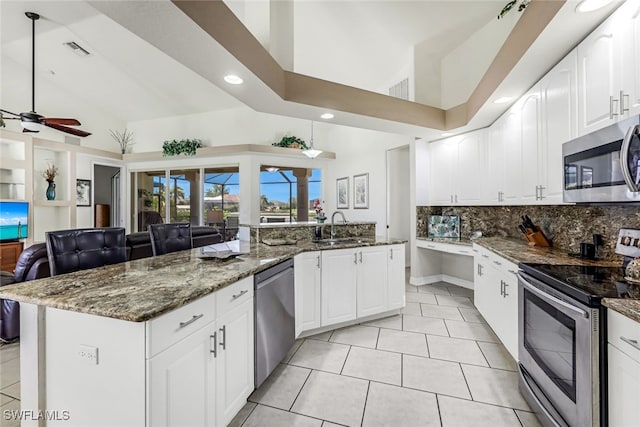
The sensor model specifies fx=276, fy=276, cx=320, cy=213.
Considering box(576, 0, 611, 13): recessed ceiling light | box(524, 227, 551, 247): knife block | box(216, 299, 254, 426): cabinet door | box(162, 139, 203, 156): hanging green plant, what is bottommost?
box(216, 299, 254, 426): cabinet door

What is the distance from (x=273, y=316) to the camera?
2.05 m

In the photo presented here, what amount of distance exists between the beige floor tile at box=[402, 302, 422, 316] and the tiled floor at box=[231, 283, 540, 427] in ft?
1.06

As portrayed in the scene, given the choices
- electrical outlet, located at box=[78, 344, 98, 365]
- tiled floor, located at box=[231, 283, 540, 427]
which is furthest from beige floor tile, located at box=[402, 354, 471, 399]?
electrical outlet, located at box=[78, 344, 98, 365]

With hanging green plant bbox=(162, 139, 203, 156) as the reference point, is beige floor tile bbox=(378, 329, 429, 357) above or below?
below

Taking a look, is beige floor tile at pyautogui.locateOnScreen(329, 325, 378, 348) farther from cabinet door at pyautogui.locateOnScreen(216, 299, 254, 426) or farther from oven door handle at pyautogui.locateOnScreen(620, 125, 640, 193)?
oven door handle at pyautogui.locateOnScreen(620, 125, 640, 193)

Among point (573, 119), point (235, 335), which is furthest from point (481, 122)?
point (235, 335)

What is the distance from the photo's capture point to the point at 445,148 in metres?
4.23

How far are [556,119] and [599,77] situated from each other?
0.51 m

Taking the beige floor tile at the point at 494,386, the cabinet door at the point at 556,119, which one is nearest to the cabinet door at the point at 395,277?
the beige floor tile at the point at 494,386

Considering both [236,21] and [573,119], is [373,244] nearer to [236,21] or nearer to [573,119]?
[573,119]

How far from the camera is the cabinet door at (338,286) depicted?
2.77 m

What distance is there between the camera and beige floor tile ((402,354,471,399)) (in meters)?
1.98

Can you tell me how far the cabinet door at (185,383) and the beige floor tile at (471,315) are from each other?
2891 mm

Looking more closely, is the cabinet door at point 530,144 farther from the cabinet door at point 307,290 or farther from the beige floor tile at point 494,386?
the cabinet door at point 307,290
